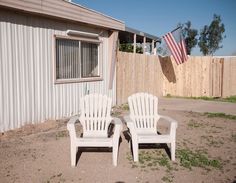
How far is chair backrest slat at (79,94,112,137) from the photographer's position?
5.46 metres

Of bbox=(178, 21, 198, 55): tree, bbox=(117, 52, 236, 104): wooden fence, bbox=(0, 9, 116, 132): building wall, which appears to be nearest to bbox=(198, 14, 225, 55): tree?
bbox=(178, 21, 198, 55): tree

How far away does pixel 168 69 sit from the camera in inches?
599

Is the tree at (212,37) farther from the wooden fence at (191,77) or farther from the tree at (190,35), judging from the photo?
the wooden fence at (191,77)

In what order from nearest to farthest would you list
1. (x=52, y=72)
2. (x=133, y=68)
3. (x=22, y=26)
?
(x=22, y=26) < (x=52, y=72) < (x=133, y=68)

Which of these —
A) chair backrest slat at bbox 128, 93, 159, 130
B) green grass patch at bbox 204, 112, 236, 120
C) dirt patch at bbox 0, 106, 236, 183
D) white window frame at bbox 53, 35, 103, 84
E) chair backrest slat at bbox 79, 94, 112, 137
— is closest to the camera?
dirt patch at bbox 0, 106, 236, 183

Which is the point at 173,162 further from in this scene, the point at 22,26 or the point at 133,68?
the point at 133,68

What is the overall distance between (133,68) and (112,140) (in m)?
7.47

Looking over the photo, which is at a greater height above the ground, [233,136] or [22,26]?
[22,26]

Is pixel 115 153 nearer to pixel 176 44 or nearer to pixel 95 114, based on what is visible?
pixel 95 114

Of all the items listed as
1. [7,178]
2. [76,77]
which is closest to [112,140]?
[7,178]

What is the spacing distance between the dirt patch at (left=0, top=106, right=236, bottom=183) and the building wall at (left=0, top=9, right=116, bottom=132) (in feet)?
1.63

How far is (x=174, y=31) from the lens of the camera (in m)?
12.3

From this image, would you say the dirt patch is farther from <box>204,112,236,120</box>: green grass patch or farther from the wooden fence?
the wooden fence

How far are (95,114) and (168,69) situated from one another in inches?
404
